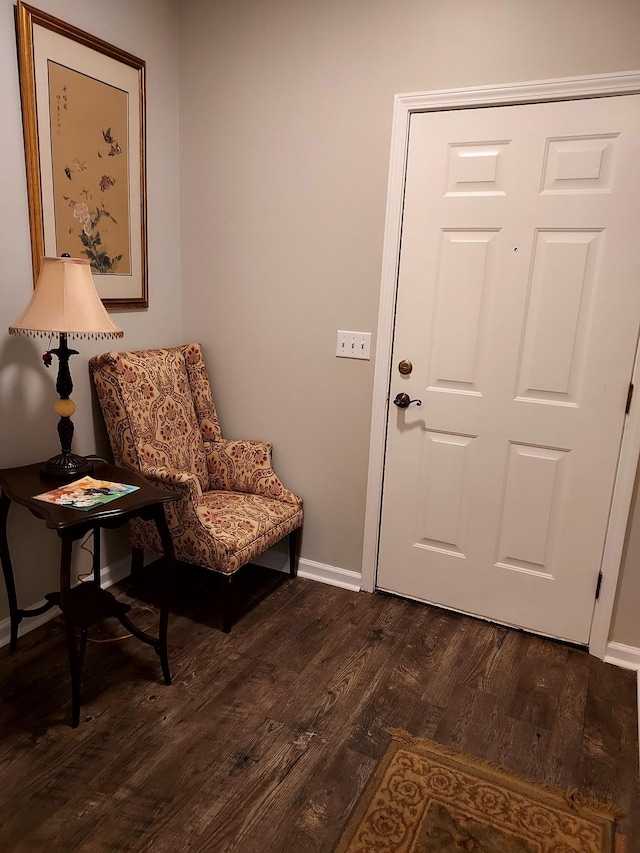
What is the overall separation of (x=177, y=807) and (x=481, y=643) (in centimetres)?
131

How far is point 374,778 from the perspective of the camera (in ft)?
5.60

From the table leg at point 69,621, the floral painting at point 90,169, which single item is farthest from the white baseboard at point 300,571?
the floral painting at point 90,169

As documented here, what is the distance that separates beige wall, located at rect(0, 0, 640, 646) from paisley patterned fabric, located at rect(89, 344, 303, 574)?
12 centimetres

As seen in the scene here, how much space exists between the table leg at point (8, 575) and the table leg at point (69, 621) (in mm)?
382

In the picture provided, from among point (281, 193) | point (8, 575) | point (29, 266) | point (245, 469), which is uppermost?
point (281, 193)

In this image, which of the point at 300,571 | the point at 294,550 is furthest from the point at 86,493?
the point at 300,571

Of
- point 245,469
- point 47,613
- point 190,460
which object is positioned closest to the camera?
point 47,613

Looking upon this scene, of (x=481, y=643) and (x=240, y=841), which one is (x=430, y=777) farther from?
(x=481, y=643)

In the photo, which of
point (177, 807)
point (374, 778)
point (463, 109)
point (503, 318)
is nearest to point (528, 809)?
point (374, 778)

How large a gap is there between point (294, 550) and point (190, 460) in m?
0.65

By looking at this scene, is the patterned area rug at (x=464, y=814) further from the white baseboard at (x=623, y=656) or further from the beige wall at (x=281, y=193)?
the beige wall at (x=281, y=193)

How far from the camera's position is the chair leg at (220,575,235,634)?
2335 millimetres

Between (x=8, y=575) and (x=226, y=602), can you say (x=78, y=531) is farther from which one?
(x=226, y=602)

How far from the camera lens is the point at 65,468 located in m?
2.06
